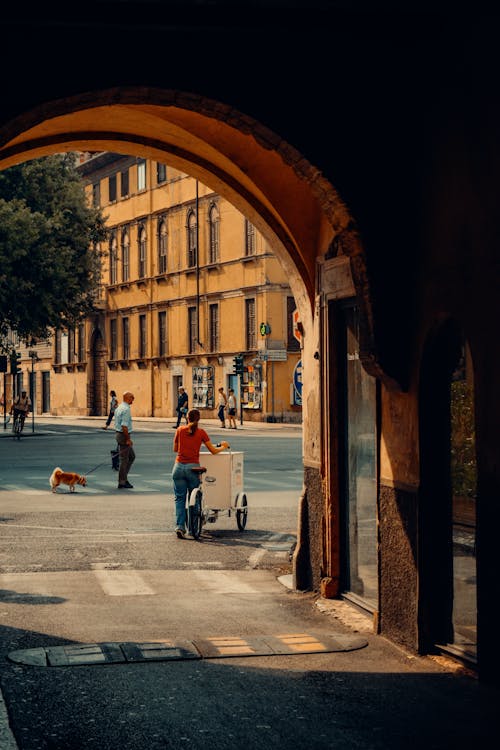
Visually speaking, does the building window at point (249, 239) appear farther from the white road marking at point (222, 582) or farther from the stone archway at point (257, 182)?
the stone archway at point (257, 182)

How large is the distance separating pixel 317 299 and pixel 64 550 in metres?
4.77

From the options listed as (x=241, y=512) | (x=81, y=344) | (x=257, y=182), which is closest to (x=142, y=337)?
(x=81, y=344)

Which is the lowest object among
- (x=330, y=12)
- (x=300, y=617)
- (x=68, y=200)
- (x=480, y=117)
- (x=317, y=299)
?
(x=300, y=617)

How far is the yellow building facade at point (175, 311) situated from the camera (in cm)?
5462

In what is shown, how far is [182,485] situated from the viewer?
15703mm

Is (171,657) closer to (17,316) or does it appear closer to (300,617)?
(300,617)

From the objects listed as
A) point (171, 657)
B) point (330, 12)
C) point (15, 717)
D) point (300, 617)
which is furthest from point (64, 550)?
point (330, 12)

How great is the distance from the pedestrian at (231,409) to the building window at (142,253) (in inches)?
491

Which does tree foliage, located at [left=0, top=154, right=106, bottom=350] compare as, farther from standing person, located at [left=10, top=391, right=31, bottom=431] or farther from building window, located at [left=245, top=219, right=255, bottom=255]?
building window, located at [left=245, top=219, right=255, bottom=255]

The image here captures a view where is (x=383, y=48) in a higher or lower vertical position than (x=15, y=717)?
higher

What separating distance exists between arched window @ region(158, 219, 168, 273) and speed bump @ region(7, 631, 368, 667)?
54.8 meters

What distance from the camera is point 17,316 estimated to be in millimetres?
42281

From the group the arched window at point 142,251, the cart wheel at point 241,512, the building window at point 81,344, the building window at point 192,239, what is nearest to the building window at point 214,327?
the building window at point 192,239

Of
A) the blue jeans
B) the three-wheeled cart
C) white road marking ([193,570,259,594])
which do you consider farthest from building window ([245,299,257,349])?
white road marking ([193,570,259,594])
